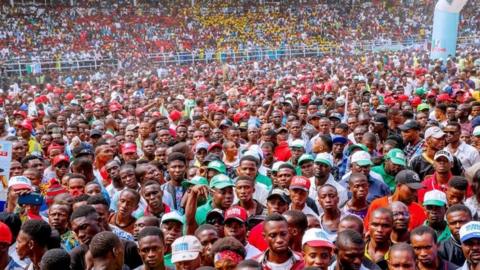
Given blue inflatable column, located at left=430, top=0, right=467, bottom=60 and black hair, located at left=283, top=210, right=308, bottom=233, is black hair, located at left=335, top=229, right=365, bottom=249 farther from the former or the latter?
blue inflatable column, located at left=430, top=0, right=467, bottom=60

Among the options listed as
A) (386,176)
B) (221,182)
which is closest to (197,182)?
(221,182)

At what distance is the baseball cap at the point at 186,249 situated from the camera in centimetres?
404

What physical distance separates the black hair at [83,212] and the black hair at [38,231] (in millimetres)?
255

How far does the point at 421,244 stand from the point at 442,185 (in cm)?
179

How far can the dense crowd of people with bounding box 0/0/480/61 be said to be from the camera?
27.5 m

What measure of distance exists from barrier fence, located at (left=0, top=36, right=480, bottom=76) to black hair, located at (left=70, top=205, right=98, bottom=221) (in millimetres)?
17991

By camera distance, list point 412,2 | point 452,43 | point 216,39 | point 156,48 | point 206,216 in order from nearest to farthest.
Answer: point 206,216 < point 452,43 < point 156,48 < point 216,39 < point 412,2

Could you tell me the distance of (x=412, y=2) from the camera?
36500 mm

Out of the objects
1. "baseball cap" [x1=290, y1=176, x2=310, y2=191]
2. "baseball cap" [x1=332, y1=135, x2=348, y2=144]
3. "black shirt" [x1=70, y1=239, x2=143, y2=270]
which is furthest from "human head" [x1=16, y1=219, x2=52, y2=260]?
"baseball cap" [x1=332, y1=135, x2=348, y2=144]

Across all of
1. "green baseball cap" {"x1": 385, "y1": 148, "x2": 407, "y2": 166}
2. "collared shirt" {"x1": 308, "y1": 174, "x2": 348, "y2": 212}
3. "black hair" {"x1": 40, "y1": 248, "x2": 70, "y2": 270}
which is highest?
"black hair" {"x1": 40, "y1": 248, "x2": 70, "y2": 270}

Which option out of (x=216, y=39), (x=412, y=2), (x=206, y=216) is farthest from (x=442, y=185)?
(x=412, y=2)

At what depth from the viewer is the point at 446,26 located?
19734mm

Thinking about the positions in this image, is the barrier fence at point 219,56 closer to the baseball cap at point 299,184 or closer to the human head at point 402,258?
the baseball cap at point 299,184

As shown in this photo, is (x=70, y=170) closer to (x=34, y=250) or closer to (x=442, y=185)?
(x=34, y=250)
